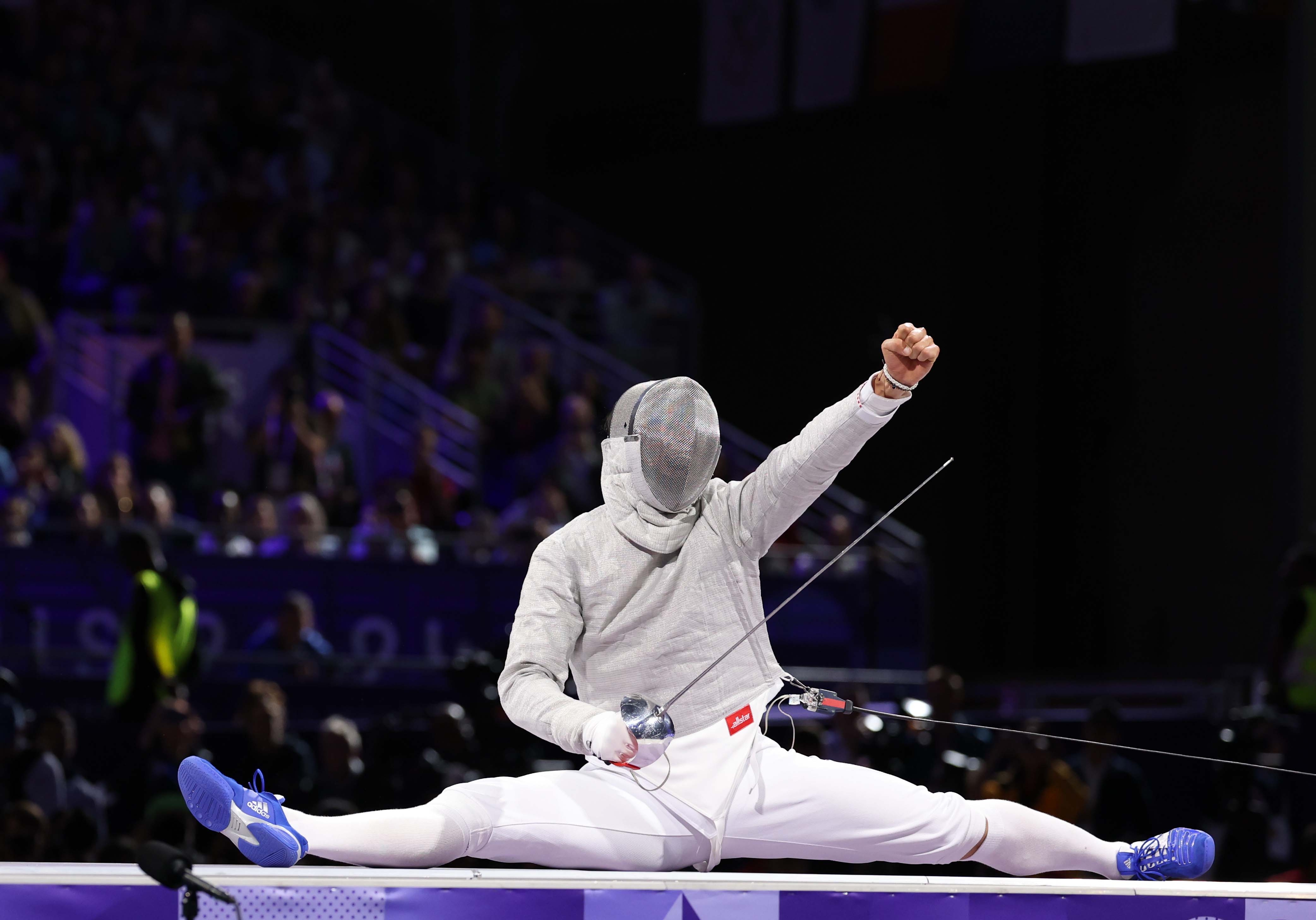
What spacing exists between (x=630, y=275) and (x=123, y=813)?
247 inches

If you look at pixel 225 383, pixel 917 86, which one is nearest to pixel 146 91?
pixel 225 383

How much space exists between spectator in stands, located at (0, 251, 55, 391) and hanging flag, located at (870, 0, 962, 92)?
5.62 m

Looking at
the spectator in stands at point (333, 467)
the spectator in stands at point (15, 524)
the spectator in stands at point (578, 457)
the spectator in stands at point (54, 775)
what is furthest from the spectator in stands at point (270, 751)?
the spectator in stands at point (578, 457)

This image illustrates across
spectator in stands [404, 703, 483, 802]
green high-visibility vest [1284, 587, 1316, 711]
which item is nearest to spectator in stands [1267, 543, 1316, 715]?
green high-visibility vest [1284, 587, 1316, 711]

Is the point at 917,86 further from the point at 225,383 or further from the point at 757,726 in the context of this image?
the point at 757,726

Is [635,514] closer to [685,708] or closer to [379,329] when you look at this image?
[685,708]

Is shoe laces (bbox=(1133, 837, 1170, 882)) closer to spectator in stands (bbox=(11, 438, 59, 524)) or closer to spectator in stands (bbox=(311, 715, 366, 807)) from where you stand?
spectator in stands (bbox=(311, 715, 366, 807))

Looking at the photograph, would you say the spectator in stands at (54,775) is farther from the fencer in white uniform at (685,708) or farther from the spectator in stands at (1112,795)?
the spectator in stands at (1112,795)

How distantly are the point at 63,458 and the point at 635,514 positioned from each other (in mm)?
5753

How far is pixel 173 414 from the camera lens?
29.1ft

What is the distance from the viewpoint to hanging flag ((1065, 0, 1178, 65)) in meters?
10.3

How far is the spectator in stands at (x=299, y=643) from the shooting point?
7508 millimetres

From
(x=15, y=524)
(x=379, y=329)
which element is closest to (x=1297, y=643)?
(x=379, y=329)

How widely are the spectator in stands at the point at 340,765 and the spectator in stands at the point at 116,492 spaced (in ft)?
6.59
